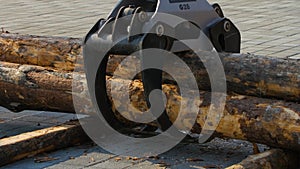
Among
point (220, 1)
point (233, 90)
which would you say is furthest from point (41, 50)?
point (220, 1)

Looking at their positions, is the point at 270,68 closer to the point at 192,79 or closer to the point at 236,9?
the point at 192,79

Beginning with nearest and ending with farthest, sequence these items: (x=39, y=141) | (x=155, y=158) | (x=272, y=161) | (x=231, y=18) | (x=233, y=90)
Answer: (x=272, y=161) → (x=233, y=90) → (x=155, y=158) → (x=39, y=141) → (x=231, y=18)

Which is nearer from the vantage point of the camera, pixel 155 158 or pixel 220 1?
pixel 155 158

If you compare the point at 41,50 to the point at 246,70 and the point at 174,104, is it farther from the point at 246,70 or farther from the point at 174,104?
the point at 246,70

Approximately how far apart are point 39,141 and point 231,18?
254 inches

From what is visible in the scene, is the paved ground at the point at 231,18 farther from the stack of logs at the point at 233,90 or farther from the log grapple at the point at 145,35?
the stack of logs at the point at 233,90

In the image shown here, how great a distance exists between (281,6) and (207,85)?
7702 mm

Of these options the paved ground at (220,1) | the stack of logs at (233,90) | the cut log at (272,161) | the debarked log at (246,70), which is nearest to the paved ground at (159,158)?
the paved ground at (220,1)

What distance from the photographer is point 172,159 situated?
4.82m

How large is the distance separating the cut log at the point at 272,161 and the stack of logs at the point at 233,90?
0.13 ft

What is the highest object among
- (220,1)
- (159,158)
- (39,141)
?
(39,141)

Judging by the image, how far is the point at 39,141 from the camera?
496cm

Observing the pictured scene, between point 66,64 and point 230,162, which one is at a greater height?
point 66,64

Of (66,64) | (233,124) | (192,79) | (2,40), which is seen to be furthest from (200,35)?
(2,40)
